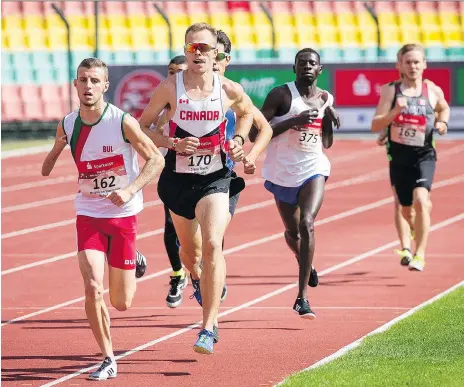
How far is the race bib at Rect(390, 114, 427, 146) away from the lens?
43.6 feet

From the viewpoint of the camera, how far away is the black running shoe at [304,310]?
10180 millimetres

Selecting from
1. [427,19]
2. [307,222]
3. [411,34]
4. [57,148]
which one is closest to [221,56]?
[307,222]

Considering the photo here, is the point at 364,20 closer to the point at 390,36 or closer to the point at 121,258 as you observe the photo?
the point at 390,36

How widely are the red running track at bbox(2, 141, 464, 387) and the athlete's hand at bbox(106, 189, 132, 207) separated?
107 cm

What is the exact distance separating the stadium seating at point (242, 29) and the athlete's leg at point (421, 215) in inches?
838

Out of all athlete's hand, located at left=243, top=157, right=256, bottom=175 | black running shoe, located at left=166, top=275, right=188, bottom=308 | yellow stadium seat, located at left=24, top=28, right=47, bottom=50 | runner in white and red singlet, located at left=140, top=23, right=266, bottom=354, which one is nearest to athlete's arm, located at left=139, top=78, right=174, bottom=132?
runner in white and red singlet, located at left=140, top=23, right=266, bottom=354

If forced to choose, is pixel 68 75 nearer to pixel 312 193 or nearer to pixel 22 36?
pixel 22 36

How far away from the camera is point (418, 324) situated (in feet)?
32.6

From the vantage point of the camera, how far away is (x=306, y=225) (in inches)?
420

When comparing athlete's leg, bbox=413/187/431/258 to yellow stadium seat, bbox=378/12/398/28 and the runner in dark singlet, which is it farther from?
yellow stadium seat, bbox=378/12/398/28

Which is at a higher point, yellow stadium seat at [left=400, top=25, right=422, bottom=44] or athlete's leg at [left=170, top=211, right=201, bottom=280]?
athlete's leg at [left=170, top=211, right=201, bottom=280]

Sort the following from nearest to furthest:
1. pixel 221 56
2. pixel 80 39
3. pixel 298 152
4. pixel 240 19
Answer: pixel 221 56, pixel 298 152, pixel 80 39, pixel 240 19

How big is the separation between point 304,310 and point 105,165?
2.45m

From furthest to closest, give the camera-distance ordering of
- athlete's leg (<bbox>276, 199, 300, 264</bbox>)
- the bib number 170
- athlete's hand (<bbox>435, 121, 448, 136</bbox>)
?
athlete's hand (<bbox>435, 121, 448, 136</bbox>)
athlete's leg (<bbox>276, 199, 300, 264</bbox>)
the bib number 170
